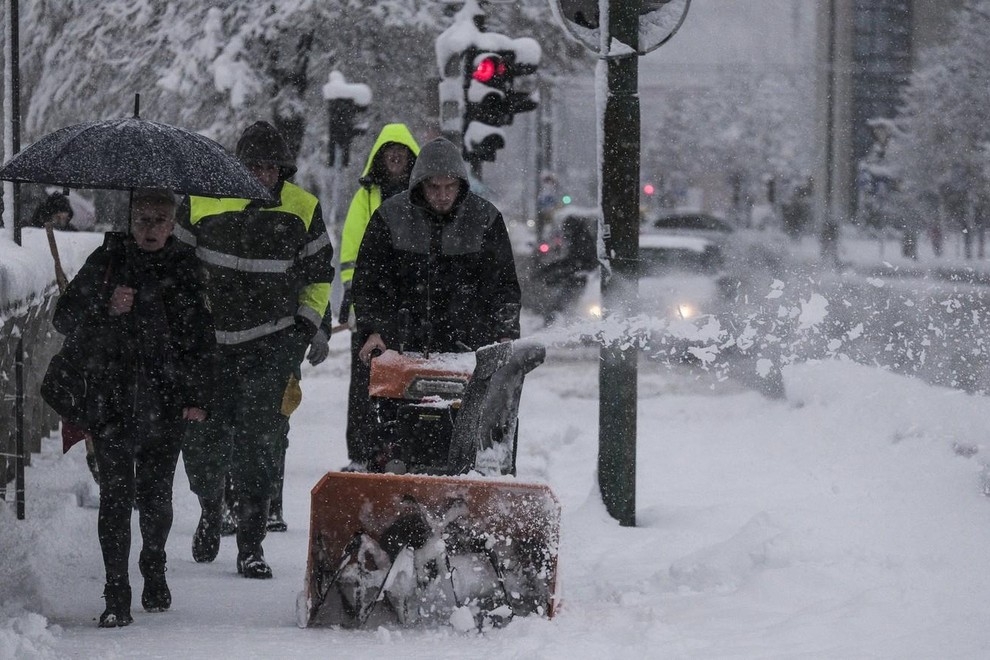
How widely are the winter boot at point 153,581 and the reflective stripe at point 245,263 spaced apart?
146 cm

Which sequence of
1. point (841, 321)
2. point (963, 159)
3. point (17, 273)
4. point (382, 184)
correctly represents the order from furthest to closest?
1. point (963, 159)
2. point (841, 321)
3. point (382, 184)
4. point (17, 273)

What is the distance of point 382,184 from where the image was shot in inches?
338

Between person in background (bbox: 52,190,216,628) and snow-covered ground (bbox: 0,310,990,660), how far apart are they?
1.03 feet

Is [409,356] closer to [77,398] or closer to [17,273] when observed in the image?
[77,398]

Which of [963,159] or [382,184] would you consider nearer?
[382,184]

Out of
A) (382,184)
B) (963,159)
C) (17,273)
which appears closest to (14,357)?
(17,273)

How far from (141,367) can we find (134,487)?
46 centimetres

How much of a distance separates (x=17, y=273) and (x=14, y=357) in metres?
0.60

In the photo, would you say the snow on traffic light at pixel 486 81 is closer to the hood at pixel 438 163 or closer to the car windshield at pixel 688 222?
the hood at pixel 438 163

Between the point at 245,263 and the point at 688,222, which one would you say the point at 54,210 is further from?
the point at 688,222

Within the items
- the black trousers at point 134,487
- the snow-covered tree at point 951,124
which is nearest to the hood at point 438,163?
the black trousers at point 134,487

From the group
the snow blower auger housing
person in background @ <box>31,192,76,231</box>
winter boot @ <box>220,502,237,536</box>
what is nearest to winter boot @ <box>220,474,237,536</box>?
winter boot @ <box>220,502,237,536</box>

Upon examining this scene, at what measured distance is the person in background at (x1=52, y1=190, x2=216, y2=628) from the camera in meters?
5.48

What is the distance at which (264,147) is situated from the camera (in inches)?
265
